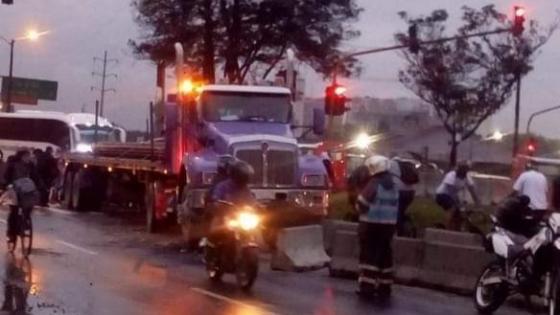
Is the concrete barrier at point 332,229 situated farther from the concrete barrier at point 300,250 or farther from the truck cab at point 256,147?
the truck cab at point 256,147

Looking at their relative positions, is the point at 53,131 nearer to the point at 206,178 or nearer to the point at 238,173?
the point at 206,178

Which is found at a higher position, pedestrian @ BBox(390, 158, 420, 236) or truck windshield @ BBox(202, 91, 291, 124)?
truck windshield @ BBox(202, 91, 291, 124)

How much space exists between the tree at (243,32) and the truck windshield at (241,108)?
66.1 ft

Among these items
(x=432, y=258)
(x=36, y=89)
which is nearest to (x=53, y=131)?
(x=432, y=258)

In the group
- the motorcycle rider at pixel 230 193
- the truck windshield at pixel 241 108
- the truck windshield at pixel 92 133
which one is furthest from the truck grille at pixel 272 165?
the truck windshield at pixel 92 133

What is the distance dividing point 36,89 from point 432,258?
85.8 metres

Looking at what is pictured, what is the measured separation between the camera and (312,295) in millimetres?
17484

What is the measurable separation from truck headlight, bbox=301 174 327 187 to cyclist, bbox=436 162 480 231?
98.0 inches

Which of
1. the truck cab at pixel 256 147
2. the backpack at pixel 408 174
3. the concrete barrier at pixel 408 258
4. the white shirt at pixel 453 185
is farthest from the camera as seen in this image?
the truck cab at pixel 256 147

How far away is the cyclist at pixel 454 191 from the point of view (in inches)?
960

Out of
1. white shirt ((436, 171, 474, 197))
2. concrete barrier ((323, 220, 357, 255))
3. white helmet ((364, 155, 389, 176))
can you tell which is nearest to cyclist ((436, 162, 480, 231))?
white shirt ((436, 171, 474, 197))

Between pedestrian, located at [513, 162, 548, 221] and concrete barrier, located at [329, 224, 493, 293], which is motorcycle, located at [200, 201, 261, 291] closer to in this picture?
concrete barrier, located at [329, 224, 493, 293]

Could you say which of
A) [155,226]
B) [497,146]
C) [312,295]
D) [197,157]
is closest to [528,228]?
[312,295]

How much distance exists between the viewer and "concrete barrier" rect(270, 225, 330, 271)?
2116 centimetres
